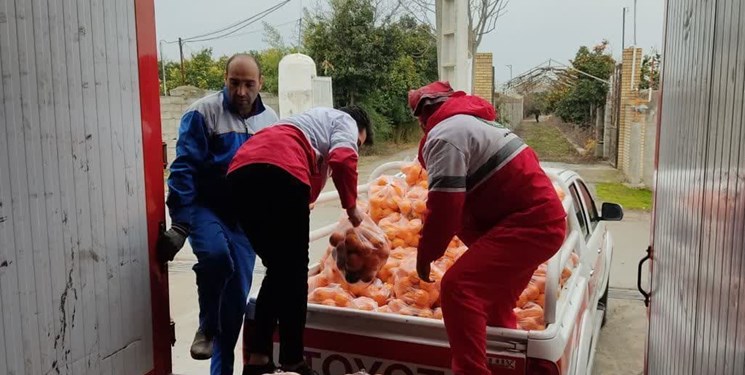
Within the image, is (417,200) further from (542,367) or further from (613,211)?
(542,367)

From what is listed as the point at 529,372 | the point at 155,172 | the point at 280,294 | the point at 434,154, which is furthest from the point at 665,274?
the point at 155,172

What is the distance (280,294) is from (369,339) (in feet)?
1.56

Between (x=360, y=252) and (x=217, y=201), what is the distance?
32.8 inches

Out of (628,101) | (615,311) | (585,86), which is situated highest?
(585,86)

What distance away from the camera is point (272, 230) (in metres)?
3.09

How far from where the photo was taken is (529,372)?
8.30 feet

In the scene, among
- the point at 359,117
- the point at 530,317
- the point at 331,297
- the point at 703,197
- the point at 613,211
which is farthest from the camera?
the point at 613,211

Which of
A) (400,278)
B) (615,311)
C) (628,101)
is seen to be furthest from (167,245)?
(628,101)

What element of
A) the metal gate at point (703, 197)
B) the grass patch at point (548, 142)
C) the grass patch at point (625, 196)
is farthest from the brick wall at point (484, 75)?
the metal gate at point (703, 197)

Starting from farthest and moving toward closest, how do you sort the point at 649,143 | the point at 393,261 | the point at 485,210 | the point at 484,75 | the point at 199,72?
the point at 199,72 < the point at 484,75 < the point at 649,143 < the point at 393,261 < the point at 485,210

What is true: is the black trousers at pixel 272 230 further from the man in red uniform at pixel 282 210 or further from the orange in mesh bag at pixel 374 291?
the orange in mesh bag at pixel 374 291

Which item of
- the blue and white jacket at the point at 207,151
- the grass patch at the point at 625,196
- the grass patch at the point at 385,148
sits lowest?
the grass patch at the point at 625,196

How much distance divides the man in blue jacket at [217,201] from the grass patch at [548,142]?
11676 mm

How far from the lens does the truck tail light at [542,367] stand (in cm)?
248
